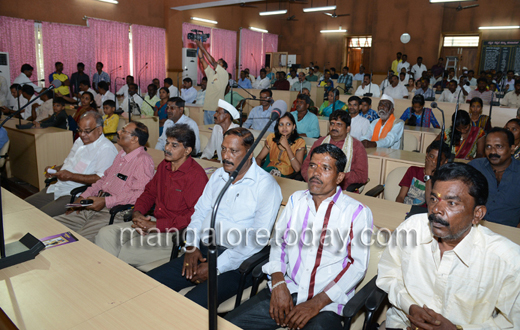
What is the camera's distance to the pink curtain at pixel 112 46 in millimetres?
10209

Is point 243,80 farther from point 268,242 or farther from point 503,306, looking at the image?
point 503,306

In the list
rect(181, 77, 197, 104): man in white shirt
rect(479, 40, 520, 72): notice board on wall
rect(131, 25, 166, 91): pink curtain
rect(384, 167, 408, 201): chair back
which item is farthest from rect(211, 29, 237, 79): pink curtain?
rect(384, 167, 408, 201): chair back

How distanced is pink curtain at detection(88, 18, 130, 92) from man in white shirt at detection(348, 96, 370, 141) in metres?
7.67

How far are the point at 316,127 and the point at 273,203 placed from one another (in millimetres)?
3222

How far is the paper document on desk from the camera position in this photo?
1.86 m

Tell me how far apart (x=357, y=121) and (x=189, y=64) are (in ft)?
28.1

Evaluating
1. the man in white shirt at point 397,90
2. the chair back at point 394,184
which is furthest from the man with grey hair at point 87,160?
the man in white shirt at point 397,90

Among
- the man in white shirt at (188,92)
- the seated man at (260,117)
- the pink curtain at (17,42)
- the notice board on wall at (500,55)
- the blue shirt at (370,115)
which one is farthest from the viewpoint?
the notice board on wall at (500,55)

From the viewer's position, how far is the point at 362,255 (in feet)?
5.90

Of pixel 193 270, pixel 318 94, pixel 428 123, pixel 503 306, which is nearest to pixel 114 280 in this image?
pixel 193 270

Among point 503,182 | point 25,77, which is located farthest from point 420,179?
point 25,77

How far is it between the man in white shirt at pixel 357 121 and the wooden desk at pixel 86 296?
13.0 feet

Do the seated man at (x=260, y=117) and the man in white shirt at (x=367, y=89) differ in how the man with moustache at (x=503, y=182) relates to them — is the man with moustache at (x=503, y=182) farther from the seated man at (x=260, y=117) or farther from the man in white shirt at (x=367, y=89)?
the man in white shirt at (x=367, y=89)

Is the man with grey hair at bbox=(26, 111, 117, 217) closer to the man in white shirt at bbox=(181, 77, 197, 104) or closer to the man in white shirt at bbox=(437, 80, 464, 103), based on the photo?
the man in white shirt at bbox=(181, 77, 197, 104)
